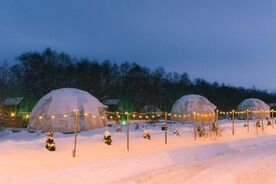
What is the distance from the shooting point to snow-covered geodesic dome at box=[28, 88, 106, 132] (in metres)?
34.3

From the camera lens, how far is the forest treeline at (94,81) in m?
78.7

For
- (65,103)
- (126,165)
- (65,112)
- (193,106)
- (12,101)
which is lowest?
(126,165)

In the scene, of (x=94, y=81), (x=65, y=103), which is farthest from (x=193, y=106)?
(x=94, y=81)

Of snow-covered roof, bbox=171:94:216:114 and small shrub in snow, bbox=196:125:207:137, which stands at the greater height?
snow-covered roof, bbox=171:94:216:114

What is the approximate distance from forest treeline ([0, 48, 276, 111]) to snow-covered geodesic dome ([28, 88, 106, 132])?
105 feet

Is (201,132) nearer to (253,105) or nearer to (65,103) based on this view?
(65,103)

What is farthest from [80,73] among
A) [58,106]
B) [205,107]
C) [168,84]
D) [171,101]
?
[58,106]

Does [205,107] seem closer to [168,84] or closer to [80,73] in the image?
[80,73]

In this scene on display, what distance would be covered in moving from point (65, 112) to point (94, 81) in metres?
51.6

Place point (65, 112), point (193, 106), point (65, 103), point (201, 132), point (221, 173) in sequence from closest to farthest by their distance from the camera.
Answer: point (221, 173) < point (201, 132) < point (65, 112) < point (65, 103) < point (193, 106)

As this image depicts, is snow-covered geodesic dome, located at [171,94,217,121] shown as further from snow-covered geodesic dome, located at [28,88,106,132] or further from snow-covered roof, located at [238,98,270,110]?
snow-covered geodesic dome, located at [28,88,106,132]

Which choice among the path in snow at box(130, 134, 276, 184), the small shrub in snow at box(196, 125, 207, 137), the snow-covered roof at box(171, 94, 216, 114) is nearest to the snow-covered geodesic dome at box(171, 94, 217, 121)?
the snow-covered roof at box(171, 94, 216, 114)

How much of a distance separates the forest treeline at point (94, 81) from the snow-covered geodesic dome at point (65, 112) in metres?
31.9

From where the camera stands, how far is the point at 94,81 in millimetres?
86062
